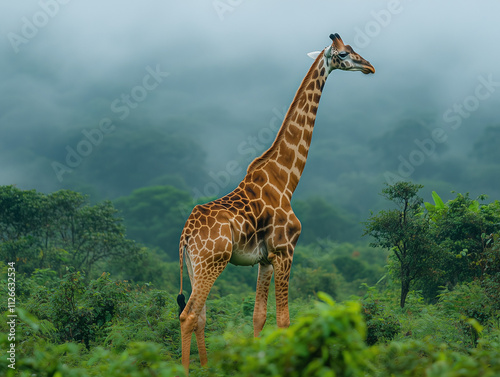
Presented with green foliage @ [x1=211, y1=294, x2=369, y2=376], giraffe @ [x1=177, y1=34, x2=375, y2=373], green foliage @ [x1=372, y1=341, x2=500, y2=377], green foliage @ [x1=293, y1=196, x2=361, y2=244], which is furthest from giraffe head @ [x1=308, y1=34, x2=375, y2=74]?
green foliage @ [x1=293, y1=196, x2=361, y2=244]

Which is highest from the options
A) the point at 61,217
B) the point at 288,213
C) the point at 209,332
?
the point at 61,217

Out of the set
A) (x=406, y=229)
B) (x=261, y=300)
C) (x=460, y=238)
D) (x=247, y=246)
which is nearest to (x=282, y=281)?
(x=261, y=300)

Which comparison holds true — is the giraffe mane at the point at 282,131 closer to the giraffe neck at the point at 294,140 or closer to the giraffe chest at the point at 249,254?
the giraffe neck at the point at 294,140

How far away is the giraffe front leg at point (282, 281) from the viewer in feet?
24.2

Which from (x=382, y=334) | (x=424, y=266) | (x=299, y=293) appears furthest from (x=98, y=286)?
(x=299, y=293)

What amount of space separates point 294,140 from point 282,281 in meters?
2.17

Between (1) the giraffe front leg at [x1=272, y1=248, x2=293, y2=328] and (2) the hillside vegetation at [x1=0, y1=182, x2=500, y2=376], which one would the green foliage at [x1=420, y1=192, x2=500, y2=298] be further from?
(1) the giraffe front leg at [x1=272, y1=248, x2=293, y2=328]

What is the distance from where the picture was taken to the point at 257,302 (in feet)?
25.2

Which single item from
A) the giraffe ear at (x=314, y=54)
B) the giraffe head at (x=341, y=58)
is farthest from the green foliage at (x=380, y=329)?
the giraffe ear at (x=314, y=54)

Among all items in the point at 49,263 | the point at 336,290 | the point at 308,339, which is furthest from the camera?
the point at 336,290

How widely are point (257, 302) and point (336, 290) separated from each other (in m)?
17.0

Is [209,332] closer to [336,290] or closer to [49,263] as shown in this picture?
→ [49,263]

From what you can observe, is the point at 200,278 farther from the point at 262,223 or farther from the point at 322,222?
the point at 322,222

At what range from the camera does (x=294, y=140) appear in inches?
316
